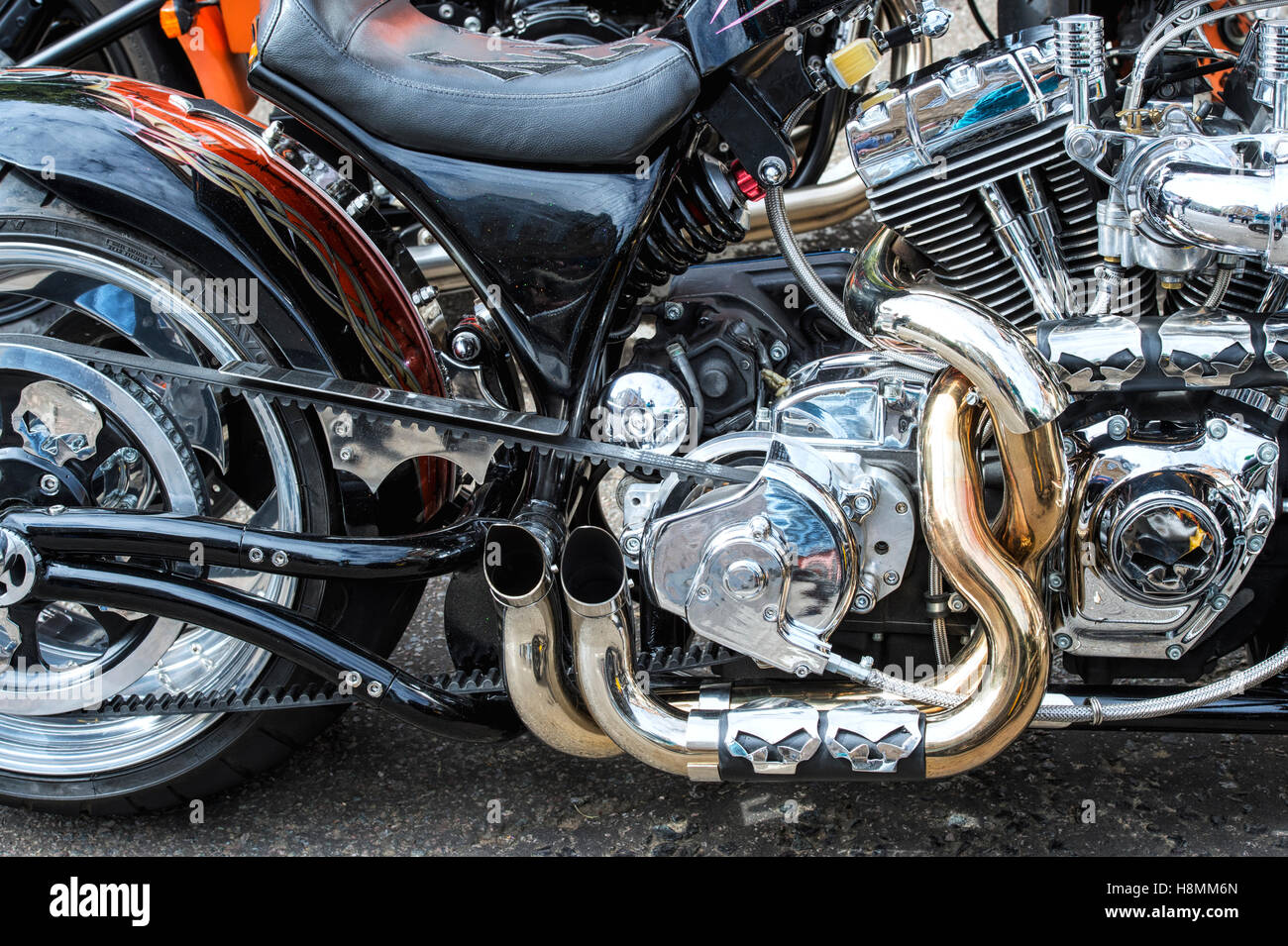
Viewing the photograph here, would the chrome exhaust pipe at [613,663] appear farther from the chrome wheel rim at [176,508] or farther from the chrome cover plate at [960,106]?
the chrome cover plate at [960,106]

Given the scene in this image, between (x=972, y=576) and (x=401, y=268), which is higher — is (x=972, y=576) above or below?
below

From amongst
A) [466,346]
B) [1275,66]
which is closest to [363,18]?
[466,346]

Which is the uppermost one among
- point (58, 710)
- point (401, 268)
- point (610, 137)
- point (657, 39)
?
point (657, 39)

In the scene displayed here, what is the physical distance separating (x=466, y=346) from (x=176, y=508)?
53cm

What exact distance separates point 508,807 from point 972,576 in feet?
3.09

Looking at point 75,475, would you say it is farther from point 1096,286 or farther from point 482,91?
point 1096,286

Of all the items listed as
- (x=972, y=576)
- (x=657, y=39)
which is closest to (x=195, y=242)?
(x=657, y=39)

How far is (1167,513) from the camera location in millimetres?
1688

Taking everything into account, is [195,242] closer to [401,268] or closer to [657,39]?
[401,268]

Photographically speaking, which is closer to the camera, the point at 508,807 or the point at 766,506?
the point at 766,506

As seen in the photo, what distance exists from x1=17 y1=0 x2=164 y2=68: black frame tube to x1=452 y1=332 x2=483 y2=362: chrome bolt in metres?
1.51
